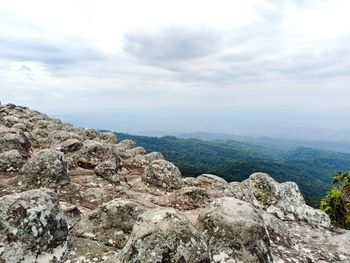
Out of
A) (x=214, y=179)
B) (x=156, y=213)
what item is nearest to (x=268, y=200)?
(x=214, y=179)

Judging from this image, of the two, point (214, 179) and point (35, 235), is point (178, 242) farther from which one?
point (214, 179)

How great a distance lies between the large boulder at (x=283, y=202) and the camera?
1375 cm

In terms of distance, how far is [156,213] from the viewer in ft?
24.3

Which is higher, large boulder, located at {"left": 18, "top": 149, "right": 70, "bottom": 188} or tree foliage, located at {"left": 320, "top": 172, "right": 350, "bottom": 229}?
large boulder, located at {"left": 18, "top": 149, "right": 70, "bottom": 188}

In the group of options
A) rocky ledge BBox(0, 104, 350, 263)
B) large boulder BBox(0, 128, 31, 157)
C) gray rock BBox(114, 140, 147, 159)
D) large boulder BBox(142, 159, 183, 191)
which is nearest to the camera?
rocky ledge BBox(0, 104, 350, 263)

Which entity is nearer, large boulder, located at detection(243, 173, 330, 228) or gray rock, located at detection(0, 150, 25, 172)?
large boulder, located at detection(243, 173, 330, 228)

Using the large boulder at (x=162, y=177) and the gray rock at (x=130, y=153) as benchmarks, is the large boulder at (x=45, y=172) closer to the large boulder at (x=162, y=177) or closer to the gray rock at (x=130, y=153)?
the large boulder at (x=162, y=177)

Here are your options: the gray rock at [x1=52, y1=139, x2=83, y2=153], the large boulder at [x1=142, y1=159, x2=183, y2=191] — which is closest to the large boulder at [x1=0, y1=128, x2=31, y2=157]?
the gray rock at [x1=52, y1=139, x2=83, y2=153]

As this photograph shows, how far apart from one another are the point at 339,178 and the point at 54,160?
35.7 meters

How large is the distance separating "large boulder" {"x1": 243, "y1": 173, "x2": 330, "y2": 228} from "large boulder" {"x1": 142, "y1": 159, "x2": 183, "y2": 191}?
294 cm

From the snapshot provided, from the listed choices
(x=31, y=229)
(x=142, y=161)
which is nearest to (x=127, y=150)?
(x=142, y=161)

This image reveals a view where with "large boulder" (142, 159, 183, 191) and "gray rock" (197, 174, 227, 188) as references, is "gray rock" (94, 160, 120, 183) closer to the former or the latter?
"large boulder" (142, 159, 183, 191)


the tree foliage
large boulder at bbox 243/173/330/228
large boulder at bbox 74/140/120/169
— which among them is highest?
large boulder at bbox 74/140/120/169

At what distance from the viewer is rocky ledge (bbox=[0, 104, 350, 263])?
709cm
